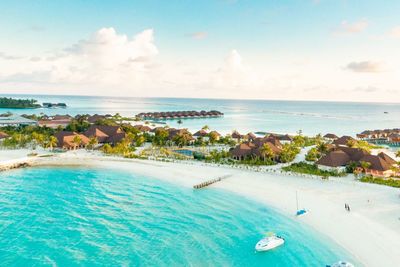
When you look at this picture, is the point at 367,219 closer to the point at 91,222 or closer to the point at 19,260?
the point at 91,222

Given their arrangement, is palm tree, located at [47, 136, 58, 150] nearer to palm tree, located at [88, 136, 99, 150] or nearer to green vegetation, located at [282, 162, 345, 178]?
palm tree, located at [88, 136, 99, 150]

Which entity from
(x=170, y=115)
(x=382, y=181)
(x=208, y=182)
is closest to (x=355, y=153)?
(x=382, y=181)

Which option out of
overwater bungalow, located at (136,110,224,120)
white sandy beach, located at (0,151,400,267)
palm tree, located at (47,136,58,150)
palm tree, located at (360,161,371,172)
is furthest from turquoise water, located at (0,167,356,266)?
overwater bungalow, located at (136,110,224,120)

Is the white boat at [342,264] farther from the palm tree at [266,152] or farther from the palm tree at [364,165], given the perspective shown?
the palm tree at [266,152]

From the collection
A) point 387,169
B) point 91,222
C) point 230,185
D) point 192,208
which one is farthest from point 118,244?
point 387,169

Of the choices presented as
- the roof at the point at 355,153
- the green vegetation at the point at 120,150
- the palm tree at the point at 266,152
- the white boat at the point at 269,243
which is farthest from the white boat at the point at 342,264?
the green vegetation at the point at 120,150

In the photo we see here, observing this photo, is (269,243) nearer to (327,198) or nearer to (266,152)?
(327,198)
